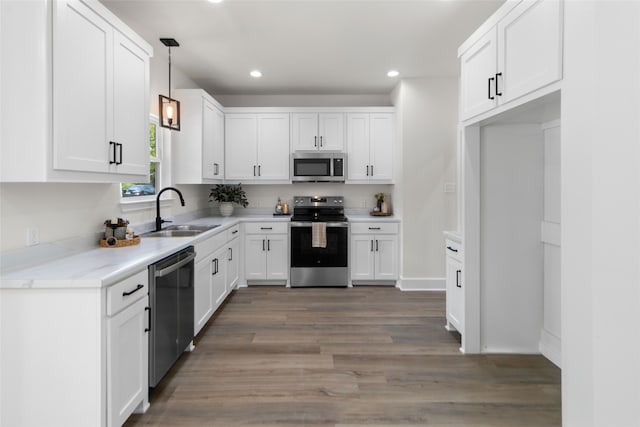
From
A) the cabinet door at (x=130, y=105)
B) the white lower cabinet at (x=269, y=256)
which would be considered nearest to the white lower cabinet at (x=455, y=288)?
the white lower cabinet at (x=269, y=256)

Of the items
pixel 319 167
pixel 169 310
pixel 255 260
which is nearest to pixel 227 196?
pixel 255 260

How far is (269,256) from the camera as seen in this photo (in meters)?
5.16

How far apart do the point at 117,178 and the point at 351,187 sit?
3.76 meters

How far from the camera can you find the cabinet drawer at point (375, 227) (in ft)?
16.8

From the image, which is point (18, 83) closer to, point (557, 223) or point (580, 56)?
point (580, 56)

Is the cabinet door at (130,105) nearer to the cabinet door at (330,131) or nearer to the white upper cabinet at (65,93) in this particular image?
the white upper cabinet at (65,93)

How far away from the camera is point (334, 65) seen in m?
4.39

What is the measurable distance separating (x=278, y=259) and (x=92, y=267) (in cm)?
326

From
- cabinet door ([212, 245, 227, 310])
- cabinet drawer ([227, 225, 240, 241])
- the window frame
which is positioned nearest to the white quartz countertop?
the window frame

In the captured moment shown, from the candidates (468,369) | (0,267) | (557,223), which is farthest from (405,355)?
(0,267)

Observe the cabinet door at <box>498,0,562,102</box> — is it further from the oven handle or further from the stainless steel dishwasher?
A: the oven handle

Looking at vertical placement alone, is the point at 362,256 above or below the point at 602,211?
below

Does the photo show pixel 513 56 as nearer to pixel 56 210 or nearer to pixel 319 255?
pixel 56 210

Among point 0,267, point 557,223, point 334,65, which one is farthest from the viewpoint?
point 334,65
